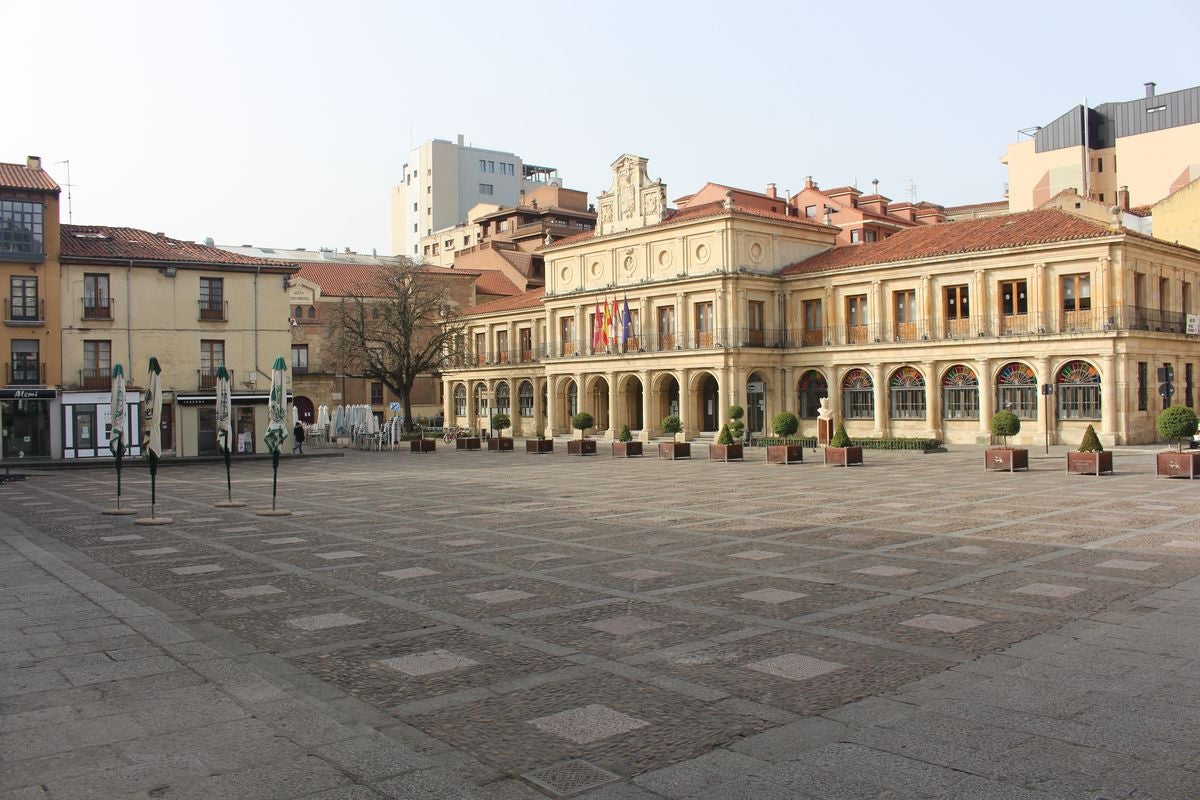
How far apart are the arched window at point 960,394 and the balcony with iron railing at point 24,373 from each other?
40224mm

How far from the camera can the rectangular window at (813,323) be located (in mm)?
51750

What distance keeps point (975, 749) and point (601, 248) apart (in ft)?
177

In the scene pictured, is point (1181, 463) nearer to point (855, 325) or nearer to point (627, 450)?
point (627, 450)

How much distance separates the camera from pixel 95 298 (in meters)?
41.5

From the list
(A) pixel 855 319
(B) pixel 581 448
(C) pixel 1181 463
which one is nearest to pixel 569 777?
(C) pixel 1181 463

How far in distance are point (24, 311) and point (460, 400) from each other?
119 feet

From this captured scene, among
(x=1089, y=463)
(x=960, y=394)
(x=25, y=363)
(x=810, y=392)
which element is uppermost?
(x=25, y=363)

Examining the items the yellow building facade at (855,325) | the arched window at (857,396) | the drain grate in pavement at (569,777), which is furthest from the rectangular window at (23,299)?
the drain grate in pavement at (569,777)

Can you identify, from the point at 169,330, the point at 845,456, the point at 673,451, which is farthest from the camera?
the point at 169,330

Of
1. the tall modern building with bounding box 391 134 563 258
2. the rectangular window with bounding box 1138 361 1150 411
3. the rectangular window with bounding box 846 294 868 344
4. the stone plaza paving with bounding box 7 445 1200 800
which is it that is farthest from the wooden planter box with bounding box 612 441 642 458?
the tall modern building with bounding box 391 134 563 258

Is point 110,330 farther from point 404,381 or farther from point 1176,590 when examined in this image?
point 1176,590

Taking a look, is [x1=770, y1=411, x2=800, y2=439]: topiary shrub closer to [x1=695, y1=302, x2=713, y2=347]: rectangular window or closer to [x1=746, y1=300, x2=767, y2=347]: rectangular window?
[x1=746, y1=300, x2=767, y2=347]: rectangular window

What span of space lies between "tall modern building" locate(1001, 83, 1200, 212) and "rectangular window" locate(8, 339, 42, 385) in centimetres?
6505

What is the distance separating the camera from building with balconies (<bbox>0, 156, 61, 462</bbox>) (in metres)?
39.8
